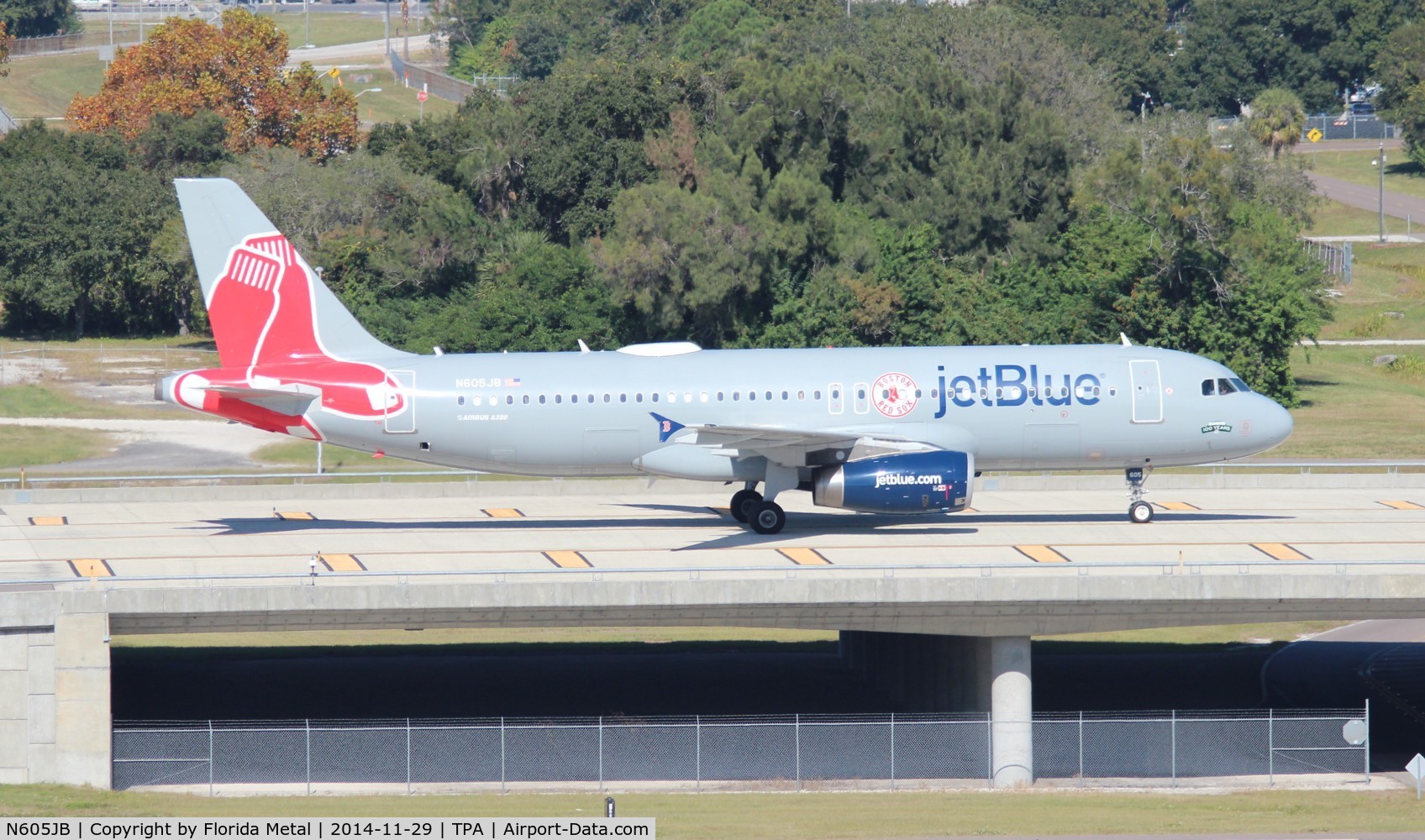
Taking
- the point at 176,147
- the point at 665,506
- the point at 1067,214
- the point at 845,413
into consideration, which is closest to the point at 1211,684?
the point at 845,413

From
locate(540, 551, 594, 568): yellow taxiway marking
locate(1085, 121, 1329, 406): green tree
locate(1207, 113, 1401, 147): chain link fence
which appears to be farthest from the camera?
locate(1207, 113, 1401, 147): chain link fence

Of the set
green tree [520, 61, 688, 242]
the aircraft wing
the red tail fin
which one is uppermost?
green tree [520, 61, 688, 242]

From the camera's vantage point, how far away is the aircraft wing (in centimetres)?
4441

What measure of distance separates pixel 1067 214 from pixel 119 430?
49.7 metres

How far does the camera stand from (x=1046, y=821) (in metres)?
34.3

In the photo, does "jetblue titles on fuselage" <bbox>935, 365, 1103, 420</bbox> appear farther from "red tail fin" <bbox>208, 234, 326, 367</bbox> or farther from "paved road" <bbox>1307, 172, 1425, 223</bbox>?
"paved road" <bbox>1307, 172, 1425, 223</bbox>

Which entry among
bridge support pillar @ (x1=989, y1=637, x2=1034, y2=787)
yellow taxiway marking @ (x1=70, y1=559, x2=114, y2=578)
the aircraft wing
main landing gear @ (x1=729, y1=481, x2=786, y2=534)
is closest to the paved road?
the aircraft wing

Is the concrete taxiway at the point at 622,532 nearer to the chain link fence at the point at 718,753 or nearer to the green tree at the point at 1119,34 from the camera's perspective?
the chain link fence at the point at 718,753

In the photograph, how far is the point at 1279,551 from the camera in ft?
145

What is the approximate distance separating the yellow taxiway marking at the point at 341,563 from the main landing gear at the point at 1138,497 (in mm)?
21418

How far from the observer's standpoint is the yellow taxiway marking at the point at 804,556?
42.3 meters

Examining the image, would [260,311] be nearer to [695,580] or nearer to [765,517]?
[765,517]

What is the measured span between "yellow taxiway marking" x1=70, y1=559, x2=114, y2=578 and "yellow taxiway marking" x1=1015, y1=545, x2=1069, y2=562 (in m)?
22.9
